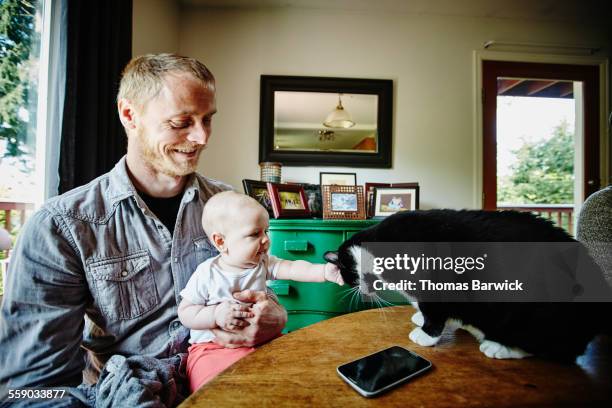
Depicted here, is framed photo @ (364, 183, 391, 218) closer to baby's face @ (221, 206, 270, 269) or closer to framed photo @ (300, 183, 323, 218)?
framed photo @ (300, 183, 323, 218)

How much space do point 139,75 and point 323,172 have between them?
1840 millimetres

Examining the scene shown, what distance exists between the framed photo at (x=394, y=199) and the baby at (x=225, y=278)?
63.4 inches

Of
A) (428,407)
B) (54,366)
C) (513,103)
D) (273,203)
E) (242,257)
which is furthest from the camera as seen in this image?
(513,103)

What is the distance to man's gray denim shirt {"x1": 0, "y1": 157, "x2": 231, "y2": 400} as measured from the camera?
75 cm

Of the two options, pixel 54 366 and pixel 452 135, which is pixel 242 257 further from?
pixel 452 135

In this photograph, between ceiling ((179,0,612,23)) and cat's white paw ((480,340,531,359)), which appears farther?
ceiling ((179,0,612,23))

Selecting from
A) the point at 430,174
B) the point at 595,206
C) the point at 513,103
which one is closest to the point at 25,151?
the point at 595,206

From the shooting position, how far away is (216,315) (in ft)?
2.52

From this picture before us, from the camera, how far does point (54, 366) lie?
75 cm

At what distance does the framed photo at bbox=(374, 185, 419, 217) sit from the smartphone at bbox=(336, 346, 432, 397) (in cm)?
194

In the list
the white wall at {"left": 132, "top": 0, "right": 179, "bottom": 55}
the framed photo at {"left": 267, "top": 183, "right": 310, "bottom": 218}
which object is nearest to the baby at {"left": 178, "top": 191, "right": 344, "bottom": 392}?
the framed photo at {"left": 267, "top": 183, "right": 310, "bottom": 218}

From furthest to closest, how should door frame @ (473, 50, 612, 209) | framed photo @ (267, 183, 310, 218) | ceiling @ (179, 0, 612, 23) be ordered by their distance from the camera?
door frame @ (473, 50, 612, 209), ceiling @ (179, 0, 612, 23), framed photo @ (267, 183, 310, 218)

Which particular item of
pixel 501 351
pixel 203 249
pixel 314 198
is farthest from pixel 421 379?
pixel 314 198

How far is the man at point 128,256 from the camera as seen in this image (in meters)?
0.75
